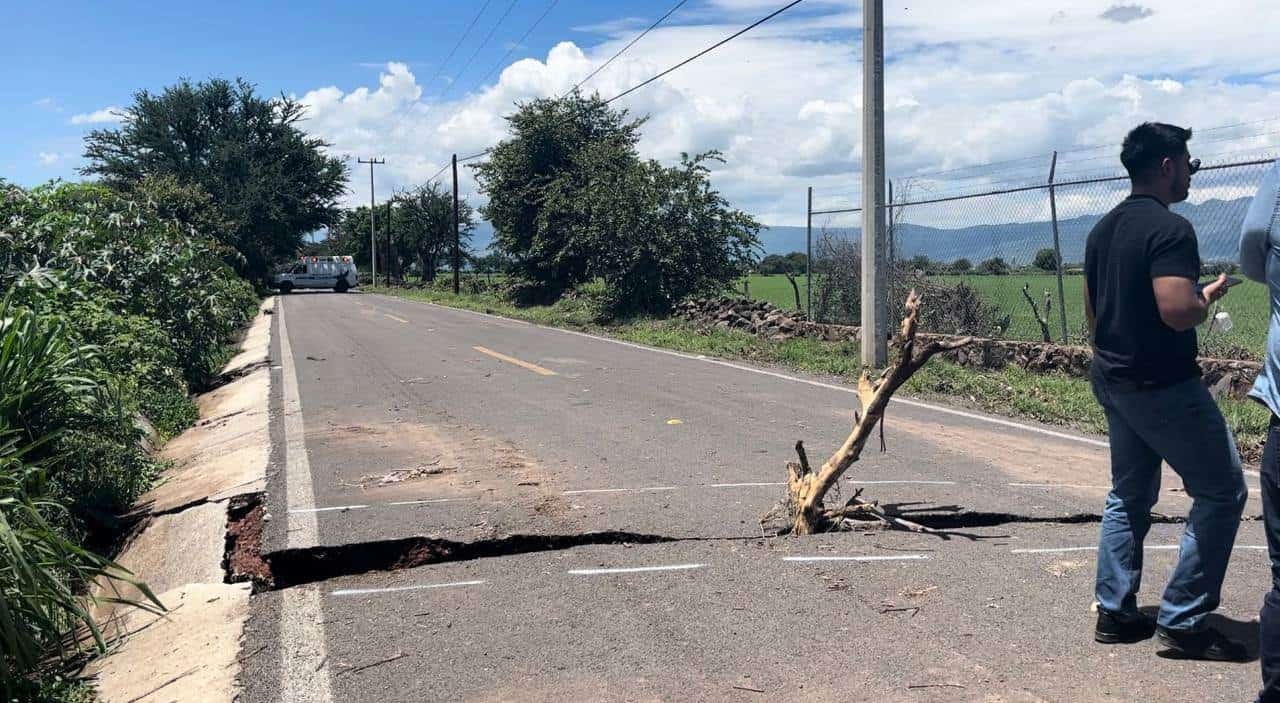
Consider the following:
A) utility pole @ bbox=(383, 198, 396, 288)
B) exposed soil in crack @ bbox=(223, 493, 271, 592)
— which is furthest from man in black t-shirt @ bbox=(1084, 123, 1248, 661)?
utility pole @ bbox=(383, 198, 396, 288)

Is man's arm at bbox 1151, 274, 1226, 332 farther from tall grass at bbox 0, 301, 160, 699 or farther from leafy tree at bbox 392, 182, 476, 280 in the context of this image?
leafy tree at bbox 392, 182, 476, 280

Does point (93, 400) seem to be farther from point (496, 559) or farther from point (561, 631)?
point (561, 631)

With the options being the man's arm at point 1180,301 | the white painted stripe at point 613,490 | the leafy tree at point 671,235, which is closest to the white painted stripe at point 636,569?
the white painted stripe at point 613,490

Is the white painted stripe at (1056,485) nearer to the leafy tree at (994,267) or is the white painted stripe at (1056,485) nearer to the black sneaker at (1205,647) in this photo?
the black sneaker at (1205,647)

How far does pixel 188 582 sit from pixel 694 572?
2.67 m

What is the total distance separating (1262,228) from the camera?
322cm

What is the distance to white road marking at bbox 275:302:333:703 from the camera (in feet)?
12.2

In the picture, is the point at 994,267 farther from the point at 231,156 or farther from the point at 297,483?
the point at 231,156

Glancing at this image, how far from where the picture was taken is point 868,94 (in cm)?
1282

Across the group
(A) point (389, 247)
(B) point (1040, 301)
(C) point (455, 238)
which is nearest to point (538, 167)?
(C) point (455, 238)

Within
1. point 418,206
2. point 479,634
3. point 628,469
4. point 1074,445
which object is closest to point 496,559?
point 479,634

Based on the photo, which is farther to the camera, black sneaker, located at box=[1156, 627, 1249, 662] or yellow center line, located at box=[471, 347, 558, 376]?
yellow center line, located at box=[471, 347, 558, 376]

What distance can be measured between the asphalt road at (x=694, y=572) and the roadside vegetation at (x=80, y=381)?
81 centimetres

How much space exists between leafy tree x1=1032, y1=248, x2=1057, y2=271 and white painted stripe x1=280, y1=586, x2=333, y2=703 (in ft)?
33.7
